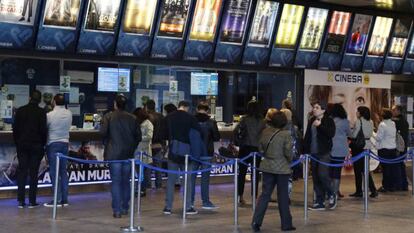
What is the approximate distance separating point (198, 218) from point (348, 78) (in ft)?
27.5

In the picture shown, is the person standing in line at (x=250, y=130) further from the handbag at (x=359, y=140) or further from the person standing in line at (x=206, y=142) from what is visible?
the handbag at (x=359, y=140)

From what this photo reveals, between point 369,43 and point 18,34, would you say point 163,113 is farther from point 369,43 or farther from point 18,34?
point 369,43

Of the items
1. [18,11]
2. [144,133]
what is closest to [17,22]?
[18,11]

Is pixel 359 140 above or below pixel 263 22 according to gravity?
below

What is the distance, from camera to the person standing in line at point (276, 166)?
10.0 meters

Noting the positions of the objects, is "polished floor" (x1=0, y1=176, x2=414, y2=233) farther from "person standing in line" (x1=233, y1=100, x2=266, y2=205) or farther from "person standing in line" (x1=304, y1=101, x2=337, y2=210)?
"person standing in line" (x1=233, y1=100, x2=266, y2=205)

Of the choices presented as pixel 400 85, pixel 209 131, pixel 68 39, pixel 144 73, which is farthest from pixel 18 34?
pixel 400 85

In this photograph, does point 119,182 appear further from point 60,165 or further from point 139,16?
point 139,16

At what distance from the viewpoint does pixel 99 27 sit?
14.6 metres

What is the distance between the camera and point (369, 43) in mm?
19594

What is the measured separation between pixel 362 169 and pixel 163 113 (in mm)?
4322

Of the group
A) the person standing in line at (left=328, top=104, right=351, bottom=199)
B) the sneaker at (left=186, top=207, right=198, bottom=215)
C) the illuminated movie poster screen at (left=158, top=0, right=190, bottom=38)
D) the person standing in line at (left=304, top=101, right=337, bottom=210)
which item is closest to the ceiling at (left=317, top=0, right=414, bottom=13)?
the illuminated movie poster screen at (left=158, top=0, right=190, bottom=38)

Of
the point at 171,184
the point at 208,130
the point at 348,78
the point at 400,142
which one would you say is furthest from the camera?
the point at 348,78

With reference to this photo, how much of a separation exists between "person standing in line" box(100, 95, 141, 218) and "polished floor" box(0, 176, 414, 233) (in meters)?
0.40
